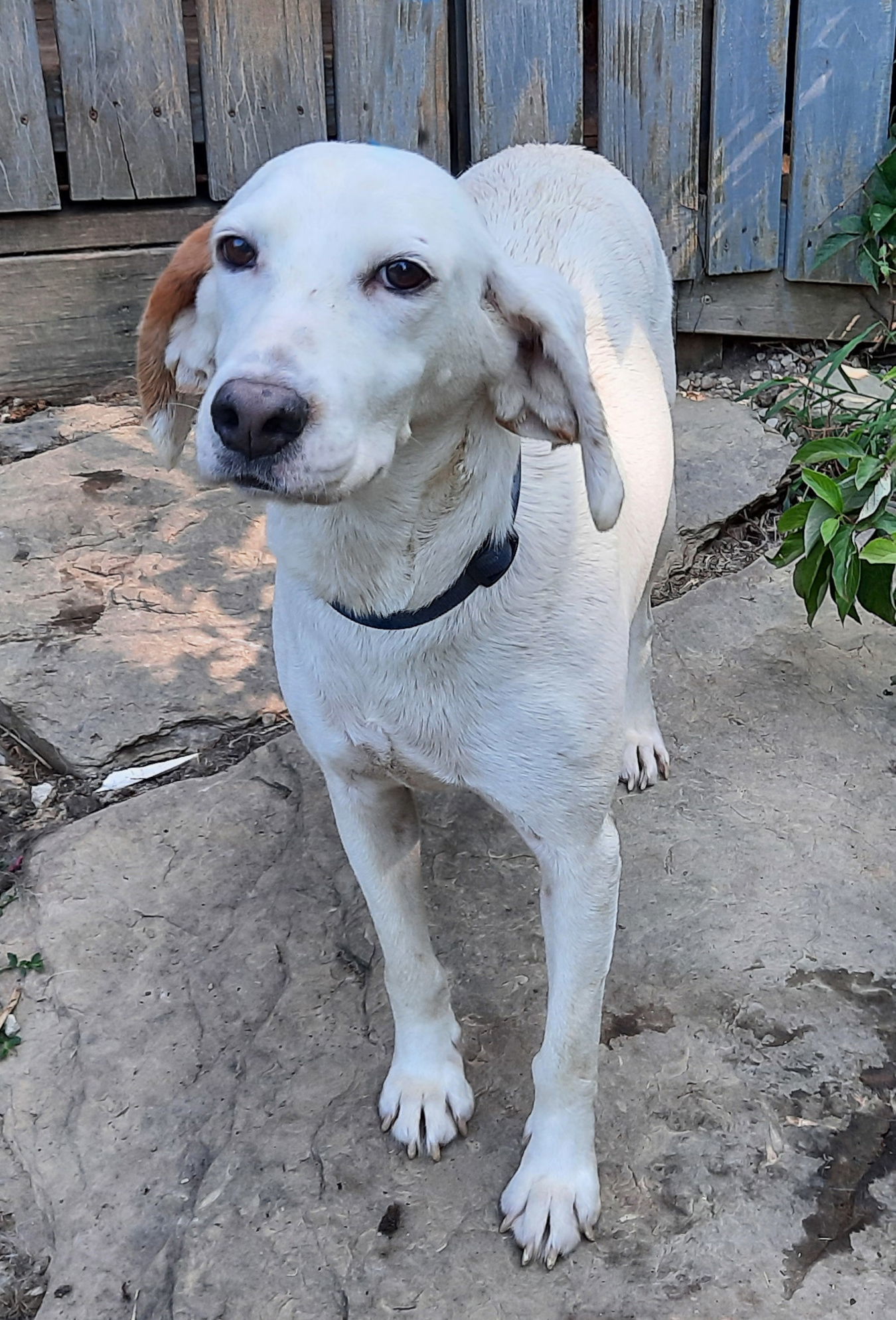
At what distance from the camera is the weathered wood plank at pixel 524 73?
4.69m

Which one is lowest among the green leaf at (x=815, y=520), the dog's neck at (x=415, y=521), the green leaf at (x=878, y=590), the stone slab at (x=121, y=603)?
the stone slab at (x=121, y=603)

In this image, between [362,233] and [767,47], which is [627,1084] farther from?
[767,47]

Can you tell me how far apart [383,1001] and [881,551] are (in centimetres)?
161

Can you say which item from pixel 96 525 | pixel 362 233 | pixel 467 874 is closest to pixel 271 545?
pixel 362 233

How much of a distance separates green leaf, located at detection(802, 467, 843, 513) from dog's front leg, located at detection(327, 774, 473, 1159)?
1.51 metres

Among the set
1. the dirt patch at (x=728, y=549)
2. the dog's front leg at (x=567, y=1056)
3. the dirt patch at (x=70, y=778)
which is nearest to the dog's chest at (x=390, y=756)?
the dog's front leg at (x=567, y=1056)

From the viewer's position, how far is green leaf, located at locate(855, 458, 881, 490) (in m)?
3.17

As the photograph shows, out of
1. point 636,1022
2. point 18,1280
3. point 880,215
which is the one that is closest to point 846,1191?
point 636,1022

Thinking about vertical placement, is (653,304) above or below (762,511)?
above

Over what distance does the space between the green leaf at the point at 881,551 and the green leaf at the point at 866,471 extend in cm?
18

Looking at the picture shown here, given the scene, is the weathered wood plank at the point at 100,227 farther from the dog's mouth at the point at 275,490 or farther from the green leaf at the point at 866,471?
the dog's mouth at the point at 275,490

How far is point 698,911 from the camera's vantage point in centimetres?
279

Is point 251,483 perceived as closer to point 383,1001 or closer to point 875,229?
point 383,1001

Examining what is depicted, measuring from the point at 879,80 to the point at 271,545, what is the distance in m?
3.89
